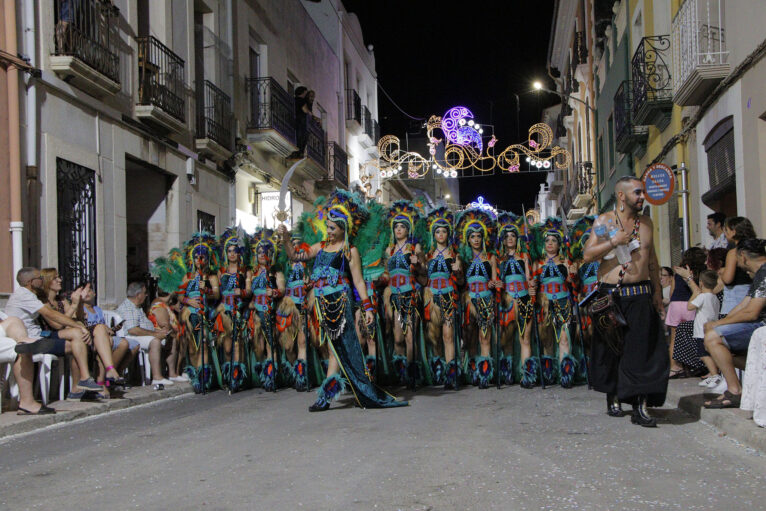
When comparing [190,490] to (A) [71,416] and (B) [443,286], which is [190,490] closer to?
(A) [71,416]

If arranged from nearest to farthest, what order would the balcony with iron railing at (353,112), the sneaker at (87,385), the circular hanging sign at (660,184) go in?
the sneaker at (87,385), the circular hanging sign at (660,184), the balcony with iron railing at (353,112)

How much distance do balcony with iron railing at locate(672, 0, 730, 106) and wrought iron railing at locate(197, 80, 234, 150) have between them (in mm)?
9673

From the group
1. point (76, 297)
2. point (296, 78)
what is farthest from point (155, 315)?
point (296, 78)

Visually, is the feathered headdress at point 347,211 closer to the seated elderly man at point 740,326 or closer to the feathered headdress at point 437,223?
the feathered headdress at point 437,223

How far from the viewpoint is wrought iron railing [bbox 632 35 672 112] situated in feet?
58.9

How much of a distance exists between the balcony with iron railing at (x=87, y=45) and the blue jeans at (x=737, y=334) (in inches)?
368

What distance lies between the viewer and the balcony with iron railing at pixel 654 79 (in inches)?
705

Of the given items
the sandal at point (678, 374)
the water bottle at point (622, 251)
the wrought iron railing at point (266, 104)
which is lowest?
the sandal at point (678, 374)

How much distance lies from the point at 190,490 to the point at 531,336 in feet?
21.3

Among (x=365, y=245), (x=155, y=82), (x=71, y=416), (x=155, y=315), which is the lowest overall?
(x=71, y=416)

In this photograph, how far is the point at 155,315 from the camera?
42.3 feet

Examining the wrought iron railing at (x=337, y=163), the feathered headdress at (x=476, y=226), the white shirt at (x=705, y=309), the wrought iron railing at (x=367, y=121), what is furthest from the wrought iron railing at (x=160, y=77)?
the wrought iron railing at (x=367, y=121)

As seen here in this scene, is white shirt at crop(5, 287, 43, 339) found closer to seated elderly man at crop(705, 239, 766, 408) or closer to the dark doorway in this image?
seated elderly man at crop(705, 239, 766, 408)

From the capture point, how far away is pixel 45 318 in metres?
9.65
